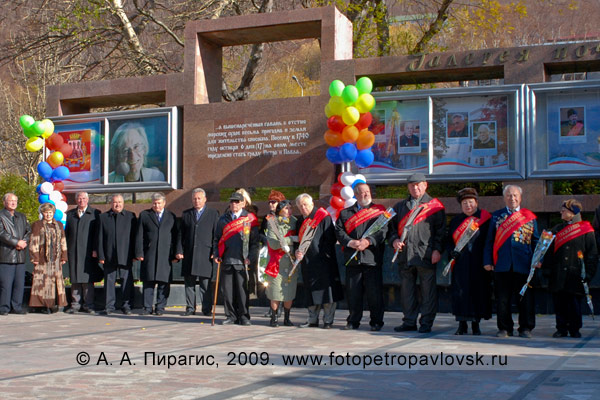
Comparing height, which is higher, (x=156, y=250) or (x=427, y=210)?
(x=427, y=210)

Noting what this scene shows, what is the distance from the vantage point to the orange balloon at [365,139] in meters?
13.2

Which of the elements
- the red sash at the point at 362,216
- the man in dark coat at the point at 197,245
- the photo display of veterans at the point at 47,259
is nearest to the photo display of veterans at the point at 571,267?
the red sash at the point at 362,216

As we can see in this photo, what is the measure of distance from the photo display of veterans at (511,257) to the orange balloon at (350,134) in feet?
12.8

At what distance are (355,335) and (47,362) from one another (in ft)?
12.2

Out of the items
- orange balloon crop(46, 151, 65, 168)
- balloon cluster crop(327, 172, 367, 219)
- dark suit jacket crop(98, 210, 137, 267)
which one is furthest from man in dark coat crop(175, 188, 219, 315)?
orange balloon crop(46, 151, 65, 168)

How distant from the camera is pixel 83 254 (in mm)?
13297

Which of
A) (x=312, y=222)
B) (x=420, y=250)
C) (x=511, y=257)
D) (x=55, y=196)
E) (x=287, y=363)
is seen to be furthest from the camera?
(x=55, y=196)

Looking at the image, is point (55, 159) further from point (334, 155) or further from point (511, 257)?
point (511, 257)

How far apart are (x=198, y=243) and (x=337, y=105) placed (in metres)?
3.08

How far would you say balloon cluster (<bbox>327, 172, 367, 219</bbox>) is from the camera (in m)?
13.1

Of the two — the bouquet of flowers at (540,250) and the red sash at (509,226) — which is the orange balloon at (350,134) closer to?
the red sash at (509,226)

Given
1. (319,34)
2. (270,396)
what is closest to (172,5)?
(319,34)

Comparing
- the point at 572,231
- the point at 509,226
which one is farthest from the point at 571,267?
the point at 509,226

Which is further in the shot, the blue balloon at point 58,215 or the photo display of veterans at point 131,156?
the photo display of veterans at point 131,156
